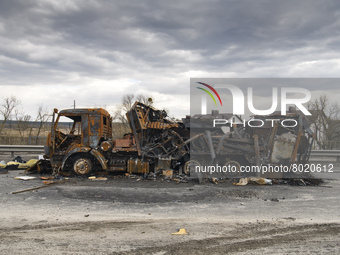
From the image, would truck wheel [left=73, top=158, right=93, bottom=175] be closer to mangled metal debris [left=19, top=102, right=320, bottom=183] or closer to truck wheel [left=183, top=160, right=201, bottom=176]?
mangled metal debris [left=19, top=102, right=320, bottom=183]

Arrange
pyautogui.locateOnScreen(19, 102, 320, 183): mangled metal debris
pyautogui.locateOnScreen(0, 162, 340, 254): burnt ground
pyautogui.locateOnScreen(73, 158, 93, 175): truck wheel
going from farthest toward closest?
pyautogui.locateOnScreen(73, 158, 93, 175): truck wheel, pyautogui.locateOnScreen(19, 102, 320, 183): mangled metal debris, pyautogui.locateOnScreen(0, 162, 340, 254): burnt ground

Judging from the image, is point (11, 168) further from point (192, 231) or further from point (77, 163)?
point (192, 231)

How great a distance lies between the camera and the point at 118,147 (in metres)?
10.2

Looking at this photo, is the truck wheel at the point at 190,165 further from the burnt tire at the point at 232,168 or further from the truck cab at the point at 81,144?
the truck cab at the point at 81,144

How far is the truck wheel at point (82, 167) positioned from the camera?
10.1 meters

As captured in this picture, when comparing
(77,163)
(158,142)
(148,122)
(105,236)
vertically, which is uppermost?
(148,122)

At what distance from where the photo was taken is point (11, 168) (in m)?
11.8

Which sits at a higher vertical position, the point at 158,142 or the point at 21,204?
the point at 158,142

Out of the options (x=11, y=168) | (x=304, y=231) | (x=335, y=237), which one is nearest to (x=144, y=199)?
(x=304, y=231)

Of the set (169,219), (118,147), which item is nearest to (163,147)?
(118,147)

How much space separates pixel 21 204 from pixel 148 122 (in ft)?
17.0

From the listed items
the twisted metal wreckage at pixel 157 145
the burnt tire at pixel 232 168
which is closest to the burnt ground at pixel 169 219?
the burnt tire at pixel 232 168

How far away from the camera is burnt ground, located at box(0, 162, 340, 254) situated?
4242 millimetres

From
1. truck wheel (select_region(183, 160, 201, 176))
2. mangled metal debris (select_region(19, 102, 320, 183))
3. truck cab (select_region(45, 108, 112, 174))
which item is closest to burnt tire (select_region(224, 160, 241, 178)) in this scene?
mangled metal debris (select_region(19, 102, 320, 183))
